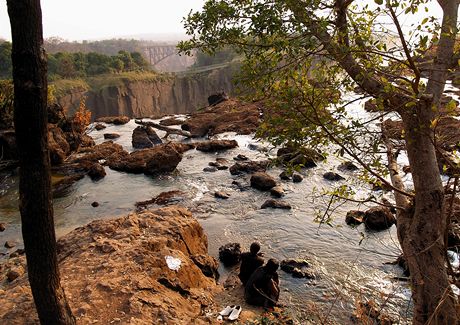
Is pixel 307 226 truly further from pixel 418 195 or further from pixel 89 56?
pixel 89 56

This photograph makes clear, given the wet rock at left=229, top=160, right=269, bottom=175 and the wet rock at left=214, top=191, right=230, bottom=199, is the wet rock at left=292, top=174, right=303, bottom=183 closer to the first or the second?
the wet rock at left=229, top=160, right=269, bottom=175

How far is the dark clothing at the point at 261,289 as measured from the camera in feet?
24.2

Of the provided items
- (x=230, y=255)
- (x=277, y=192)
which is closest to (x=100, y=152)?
(x=277, y=192)

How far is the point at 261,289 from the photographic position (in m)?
7.36

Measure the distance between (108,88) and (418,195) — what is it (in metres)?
45.2

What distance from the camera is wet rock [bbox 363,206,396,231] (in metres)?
11.1

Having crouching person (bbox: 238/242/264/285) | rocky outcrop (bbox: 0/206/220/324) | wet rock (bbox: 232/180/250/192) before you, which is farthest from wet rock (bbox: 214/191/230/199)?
crouching person (bbox: 238/242/264/285)

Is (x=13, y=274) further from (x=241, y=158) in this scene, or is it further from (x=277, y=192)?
(x=241, y=158)

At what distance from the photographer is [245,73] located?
4.92 meters

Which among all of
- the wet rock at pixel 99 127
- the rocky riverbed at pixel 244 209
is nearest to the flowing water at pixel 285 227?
the rocky riverbed at pixel 244 209

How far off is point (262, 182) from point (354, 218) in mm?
4356

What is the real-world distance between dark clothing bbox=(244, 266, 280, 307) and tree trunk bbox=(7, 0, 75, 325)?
4185 millimetres

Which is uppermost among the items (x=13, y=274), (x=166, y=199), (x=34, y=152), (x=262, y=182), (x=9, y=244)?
(x=34, y=152)

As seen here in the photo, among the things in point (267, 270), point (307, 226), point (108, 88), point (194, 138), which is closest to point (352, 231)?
point (307, 226)
